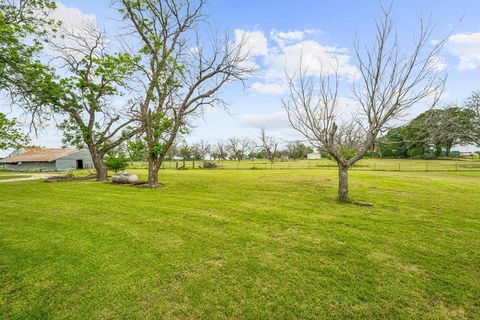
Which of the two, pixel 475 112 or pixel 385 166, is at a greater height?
pixel 475 112

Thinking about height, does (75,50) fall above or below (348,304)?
above

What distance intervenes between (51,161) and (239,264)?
42505mm

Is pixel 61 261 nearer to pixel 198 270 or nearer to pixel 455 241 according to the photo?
pixel 198 270

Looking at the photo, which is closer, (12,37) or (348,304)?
(348,304)

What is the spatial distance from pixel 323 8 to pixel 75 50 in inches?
598

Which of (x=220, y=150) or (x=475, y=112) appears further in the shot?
(x=220, y=150)

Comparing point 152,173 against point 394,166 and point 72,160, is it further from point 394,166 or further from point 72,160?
point 394,166

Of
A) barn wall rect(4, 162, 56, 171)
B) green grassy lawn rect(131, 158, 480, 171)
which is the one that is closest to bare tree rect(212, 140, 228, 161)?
green grassy lawn rect(131, 158, 480, 171)

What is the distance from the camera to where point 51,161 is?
3434cm

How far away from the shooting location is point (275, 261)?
3.77 metres

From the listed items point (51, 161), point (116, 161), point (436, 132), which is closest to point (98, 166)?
point (116, 161)

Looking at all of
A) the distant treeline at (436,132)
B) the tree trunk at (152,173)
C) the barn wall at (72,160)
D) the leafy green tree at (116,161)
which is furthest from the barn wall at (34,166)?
the distant treeline at (436,132)

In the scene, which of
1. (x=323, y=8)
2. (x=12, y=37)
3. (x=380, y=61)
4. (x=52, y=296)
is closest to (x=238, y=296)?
(x=52, y=296)

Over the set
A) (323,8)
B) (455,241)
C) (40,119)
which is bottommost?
(455,241)
